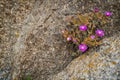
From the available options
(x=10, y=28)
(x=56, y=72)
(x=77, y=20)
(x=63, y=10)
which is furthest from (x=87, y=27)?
(x=10, y=28)

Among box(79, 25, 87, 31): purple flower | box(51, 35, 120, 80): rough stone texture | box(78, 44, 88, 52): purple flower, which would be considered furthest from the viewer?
box(79, 25, 87, 31): purple flower

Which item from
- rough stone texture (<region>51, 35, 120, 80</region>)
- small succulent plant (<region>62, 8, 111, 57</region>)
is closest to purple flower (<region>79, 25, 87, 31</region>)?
small succulent plant (<region>62, 8, 111, 57</region>)

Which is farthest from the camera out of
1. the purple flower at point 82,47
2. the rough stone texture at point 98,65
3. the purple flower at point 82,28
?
the purple flower at point 82,28

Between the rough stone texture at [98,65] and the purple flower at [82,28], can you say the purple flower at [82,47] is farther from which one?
the purple flower at [82,28]

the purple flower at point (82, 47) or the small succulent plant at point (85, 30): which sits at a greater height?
the small succulent plant at point (85, 30)

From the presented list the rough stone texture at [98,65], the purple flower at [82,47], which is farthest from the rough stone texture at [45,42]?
the purple flower at [82,47]

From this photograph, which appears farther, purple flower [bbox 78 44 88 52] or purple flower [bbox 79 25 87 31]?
purple flower [bbox 79 25 87 31]

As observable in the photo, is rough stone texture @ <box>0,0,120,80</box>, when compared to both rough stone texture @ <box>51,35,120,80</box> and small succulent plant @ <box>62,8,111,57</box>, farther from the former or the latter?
small succulent plant @ <box>62,8,111,57</box>
